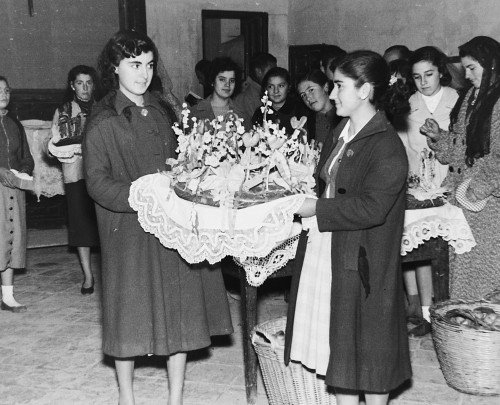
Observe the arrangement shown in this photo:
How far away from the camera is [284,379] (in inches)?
138

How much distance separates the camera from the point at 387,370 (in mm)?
2941

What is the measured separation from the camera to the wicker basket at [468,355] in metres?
3.82

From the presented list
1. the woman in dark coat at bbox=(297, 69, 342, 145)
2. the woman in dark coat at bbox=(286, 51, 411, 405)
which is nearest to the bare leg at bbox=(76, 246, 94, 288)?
the woman in dark coat at bbox=(297, 69, 342, 145)

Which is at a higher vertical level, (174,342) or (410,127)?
(410,127)

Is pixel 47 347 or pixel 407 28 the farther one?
pixel 407 28

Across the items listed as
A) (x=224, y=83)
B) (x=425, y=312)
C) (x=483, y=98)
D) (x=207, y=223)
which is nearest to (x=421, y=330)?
(x=425, y=312)

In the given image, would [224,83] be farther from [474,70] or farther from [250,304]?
[250,304]

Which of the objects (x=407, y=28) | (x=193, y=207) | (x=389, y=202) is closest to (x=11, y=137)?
(x=193, y=207)

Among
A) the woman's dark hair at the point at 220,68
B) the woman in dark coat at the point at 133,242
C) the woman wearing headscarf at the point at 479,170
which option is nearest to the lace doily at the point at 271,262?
the woman in dark coat at the point at 133,242

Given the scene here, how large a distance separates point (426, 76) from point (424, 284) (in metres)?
1.45

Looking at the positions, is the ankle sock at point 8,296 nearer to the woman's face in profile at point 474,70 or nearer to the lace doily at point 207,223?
the lace doily at point 207,223

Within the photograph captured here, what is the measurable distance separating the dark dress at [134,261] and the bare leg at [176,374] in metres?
0.15

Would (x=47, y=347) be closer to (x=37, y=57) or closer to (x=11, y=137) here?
(x=11, y=137)

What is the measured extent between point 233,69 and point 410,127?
179 cm
